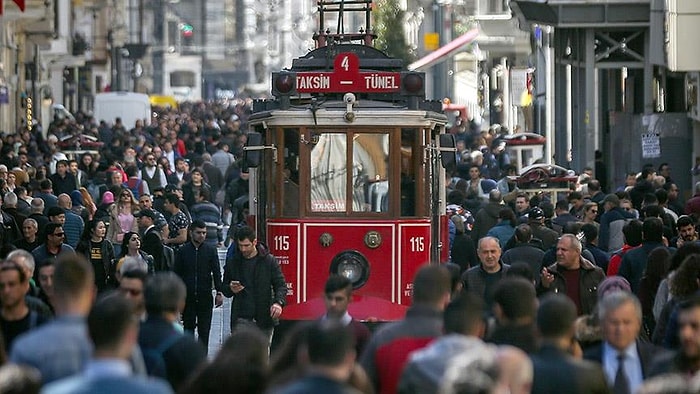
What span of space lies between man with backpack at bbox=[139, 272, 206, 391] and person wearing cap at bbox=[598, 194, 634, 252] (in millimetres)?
10746

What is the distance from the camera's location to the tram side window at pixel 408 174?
18.1 metres

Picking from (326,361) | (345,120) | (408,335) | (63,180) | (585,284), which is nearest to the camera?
(326,361)

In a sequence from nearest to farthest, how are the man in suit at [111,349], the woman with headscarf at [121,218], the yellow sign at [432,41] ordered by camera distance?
the man in suit at [111,349]
the woman with headscarf at [121,218]
the yellow sign at [432,41]

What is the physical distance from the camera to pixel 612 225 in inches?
812

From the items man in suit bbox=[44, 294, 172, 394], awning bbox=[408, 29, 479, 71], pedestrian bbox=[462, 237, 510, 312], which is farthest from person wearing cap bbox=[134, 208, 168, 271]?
awning bbox=[408, 29, 479, 71]

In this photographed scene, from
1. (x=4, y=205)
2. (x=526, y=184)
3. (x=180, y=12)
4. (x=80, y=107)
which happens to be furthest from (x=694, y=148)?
(x=180, y=12)

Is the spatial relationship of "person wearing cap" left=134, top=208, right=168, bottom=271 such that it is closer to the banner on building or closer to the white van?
the banner on building

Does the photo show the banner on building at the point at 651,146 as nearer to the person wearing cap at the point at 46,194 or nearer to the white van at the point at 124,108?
the person wearing cap at the point at 46,194

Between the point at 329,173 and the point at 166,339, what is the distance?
806 cm

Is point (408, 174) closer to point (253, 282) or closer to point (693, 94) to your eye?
point (253, 282)

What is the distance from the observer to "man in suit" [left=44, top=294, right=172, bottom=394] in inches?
301

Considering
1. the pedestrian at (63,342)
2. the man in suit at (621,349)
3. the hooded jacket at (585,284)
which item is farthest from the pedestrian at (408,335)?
the hooded jacket at (585,284)

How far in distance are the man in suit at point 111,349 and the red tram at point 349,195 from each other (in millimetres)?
9166

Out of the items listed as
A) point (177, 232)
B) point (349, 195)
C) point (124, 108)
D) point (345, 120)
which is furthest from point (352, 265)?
point (124, 108)
